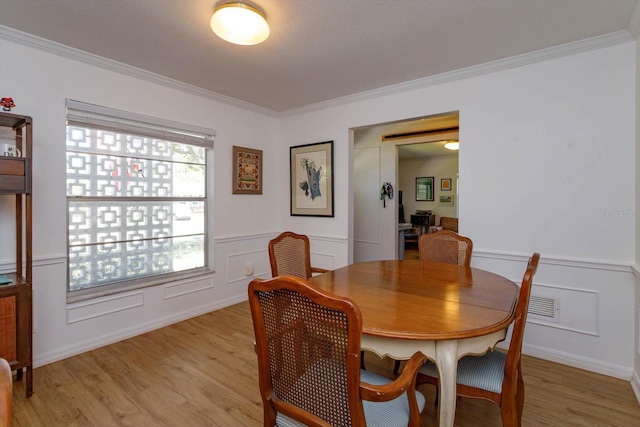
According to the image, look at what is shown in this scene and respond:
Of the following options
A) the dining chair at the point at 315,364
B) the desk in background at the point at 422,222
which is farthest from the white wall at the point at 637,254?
the desk in background at the point at 422,222

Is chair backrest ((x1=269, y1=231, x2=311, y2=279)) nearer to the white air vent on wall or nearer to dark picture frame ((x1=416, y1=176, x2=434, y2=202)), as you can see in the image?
the white air vent on wall

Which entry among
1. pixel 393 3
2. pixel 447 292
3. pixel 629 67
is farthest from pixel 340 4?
pixel 629 67

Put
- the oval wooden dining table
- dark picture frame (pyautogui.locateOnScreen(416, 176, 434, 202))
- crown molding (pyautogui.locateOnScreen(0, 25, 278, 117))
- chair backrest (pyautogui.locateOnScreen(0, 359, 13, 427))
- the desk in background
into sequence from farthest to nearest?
dark picture frame (pyautogui.locateOnScreen(416, 176, 434, 202)) → the desk in background → crown molding (pyautogui.locateOnScreen(0, 25, 278, 117)) → the oval wooden dining table → chair backrest (pyautogui.locateOnScreen(0, 359, 13, 427))

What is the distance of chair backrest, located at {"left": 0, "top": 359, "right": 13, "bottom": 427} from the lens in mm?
630

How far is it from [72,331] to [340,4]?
3.18 meters

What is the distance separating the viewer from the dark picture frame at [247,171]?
12.6 ft

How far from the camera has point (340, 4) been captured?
1941 mm

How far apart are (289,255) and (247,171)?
6.10 feet

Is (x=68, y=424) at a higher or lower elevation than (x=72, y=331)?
lower

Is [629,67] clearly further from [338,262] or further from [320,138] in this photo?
[338,262]

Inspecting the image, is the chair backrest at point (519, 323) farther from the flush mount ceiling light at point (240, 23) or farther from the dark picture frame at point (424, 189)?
the dark picture frame at point (424, 189)

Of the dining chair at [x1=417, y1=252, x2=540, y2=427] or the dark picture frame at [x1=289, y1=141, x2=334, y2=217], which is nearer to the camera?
the dining chair at [x1=417, y1=252, x2=540, y2=427]

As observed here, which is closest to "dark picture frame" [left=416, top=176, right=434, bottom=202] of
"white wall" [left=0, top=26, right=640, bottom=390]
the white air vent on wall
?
"white wall" [left=0, top=26, right=640, bottom=390]

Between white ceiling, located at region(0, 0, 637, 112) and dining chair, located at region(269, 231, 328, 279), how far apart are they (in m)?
1.50
